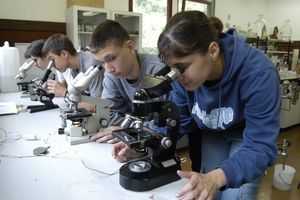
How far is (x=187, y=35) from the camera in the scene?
863mm

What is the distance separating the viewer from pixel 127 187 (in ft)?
2.80

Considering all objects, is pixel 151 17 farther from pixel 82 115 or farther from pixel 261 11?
pixel 82 115

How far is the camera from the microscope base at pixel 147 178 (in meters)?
0.84

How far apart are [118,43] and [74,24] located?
197cm

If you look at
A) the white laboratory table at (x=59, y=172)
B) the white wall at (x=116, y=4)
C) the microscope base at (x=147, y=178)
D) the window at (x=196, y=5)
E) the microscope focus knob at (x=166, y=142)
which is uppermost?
the window at (x=196, y=5)

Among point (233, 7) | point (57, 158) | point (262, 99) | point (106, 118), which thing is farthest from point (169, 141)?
point (233, 7)

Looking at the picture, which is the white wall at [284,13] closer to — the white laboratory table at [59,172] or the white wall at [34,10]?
the white wall at [34,10]

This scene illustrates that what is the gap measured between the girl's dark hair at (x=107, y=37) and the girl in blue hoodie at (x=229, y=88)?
0.55 meters

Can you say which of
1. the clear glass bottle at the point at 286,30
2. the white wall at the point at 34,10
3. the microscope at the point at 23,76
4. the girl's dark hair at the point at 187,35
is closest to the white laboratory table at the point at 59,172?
the girl's dark hair at the point at 187,35

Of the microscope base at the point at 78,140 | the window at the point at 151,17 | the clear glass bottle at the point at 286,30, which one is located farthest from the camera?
the clear glass bottle at the point at 286,30

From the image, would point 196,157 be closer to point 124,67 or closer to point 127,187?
point 124,67

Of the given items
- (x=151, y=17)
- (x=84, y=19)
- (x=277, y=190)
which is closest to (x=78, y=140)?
(x=277, y=190)

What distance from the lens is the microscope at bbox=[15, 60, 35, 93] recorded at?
2406 mm

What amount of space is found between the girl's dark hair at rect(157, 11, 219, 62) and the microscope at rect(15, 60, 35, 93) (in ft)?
6.16
